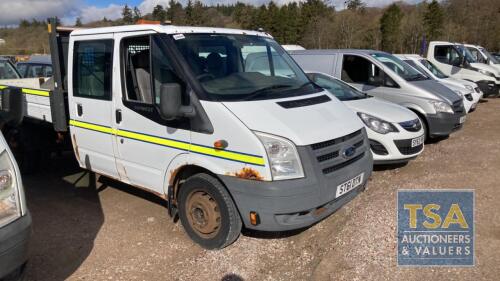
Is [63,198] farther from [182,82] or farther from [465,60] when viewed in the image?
[465,60]

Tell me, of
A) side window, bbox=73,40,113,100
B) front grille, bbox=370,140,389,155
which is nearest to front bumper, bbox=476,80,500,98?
front grille, bbox=370,140,389,155

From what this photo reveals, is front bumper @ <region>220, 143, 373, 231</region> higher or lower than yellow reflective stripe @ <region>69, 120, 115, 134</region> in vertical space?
lower

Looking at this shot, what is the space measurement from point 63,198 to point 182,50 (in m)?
2.98

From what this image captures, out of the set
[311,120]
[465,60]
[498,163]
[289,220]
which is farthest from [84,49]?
[465,60]

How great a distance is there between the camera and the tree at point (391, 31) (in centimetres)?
4069

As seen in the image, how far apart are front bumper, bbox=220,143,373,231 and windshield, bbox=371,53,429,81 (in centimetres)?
517

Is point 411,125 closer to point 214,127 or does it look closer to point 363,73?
point 363,73

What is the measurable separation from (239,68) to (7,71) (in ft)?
26.4

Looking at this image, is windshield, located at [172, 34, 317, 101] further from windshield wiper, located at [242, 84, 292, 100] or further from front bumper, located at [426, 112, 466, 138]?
front bumper, located at [426, 112, 466, 138]

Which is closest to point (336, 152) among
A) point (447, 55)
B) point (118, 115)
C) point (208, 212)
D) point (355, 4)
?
point (208, 212)

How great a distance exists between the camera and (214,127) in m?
3.51

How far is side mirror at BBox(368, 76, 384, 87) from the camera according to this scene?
25.8 feet

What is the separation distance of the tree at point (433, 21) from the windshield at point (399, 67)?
35.7 meters

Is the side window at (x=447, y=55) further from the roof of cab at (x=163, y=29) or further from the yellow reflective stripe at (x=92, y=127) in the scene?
the yellow reflective stripe at (x=92, y=127)
